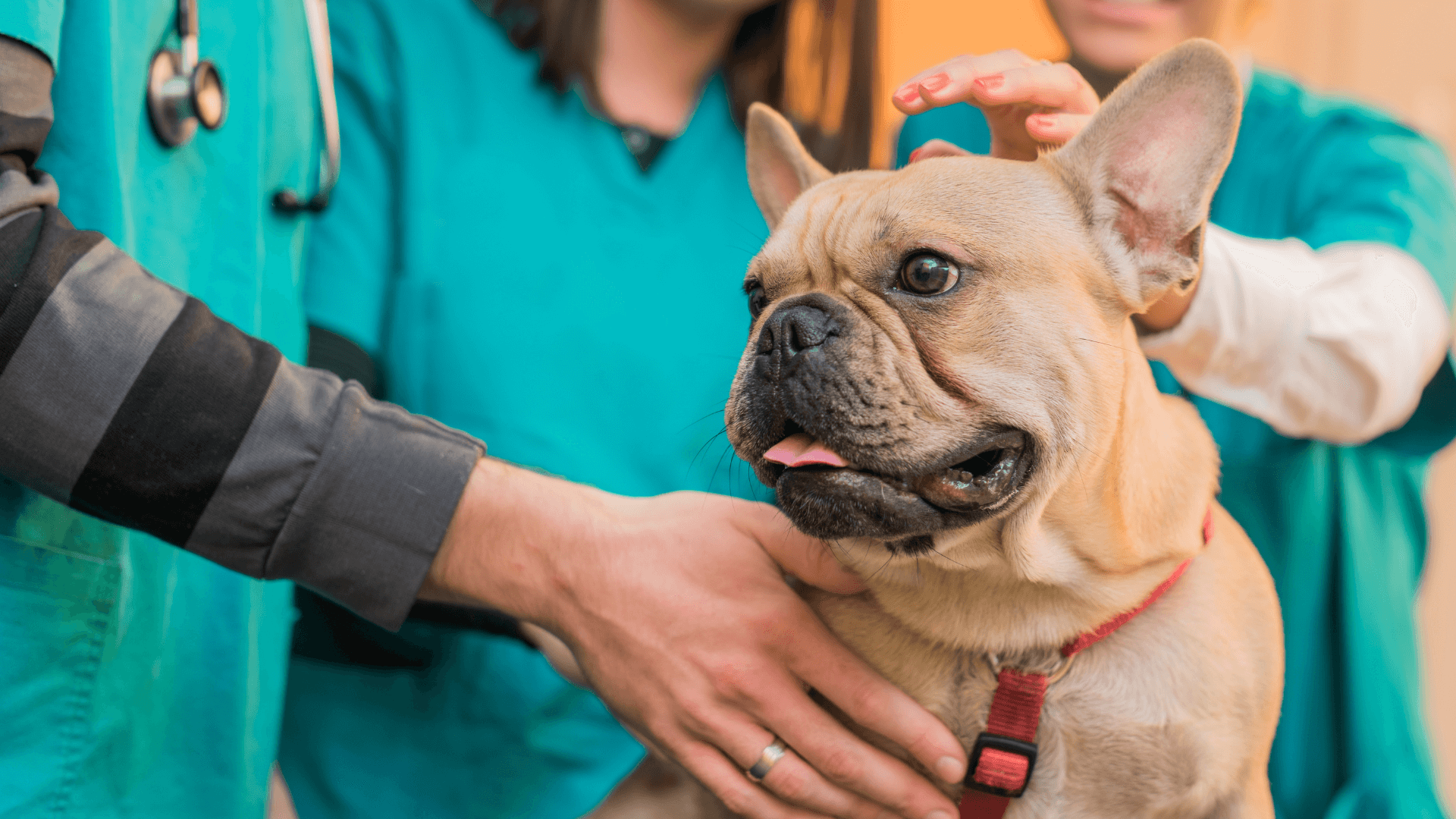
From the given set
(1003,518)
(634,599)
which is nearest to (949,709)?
(1003,518)

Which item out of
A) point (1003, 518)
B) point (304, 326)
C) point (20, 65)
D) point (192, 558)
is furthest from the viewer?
point (304, 326)

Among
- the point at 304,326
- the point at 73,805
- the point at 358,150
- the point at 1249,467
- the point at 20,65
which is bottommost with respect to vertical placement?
the point at 1249,467

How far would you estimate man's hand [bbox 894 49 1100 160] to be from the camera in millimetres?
869

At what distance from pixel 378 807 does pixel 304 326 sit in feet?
2.26

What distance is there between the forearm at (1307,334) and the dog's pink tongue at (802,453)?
504 millimetres

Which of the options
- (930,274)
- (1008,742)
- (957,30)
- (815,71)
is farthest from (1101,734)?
(957,30)

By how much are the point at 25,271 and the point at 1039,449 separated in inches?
32.2

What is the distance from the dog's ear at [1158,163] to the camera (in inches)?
33.8

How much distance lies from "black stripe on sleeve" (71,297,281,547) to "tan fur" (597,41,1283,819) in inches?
17.2

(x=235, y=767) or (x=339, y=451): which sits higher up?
(x=339, y=451)

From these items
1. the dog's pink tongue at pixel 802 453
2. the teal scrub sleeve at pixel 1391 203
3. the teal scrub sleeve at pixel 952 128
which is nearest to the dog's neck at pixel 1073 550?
the dog's pink tongue at pixel 802 453

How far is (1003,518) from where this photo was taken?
86cm

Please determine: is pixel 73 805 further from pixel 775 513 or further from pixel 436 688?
pixel 775 513

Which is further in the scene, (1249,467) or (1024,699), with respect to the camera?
(1249,467)
